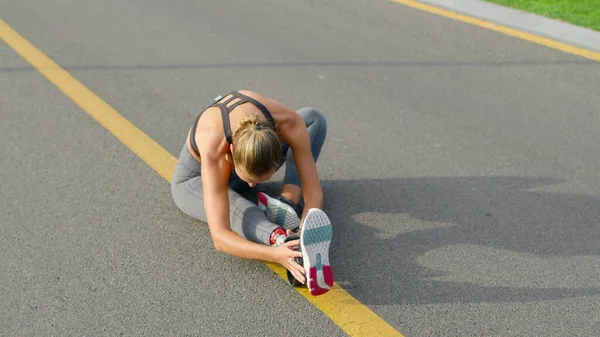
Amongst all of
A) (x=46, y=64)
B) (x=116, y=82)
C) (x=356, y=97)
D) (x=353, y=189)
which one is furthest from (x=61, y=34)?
(x=353, y=189)

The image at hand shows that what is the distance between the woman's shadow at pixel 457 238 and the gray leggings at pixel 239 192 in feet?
1.20

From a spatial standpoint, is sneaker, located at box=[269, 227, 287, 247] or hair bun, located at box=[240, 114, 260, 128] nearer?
hair bun, located at box=[240, 114, 260, 128]

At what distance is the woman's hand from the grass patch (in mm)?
5568

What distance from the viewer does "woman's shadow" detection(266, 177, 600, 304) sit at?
3855 millimetres

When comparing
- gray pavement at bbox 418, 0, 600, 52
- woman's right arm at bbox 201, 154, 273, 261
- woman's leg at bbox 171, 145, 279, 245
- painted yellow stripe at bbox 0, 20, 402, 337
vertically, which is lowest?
painted yellow stripe at bbox 0, 20, 402, 337

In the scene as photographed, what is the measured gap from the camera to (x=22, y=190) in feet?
16.2

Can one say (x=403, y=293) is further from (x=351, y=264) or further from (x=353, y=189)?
(x=353, y=189)

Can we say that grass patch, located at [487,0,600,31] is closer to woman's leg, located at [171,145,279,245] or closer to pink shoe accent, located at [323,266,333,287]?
woman's leg, located at [171,145,279,245]

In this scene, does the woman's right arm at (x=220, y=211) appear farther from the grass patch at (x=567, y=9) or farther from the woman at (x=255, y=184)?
the grass patch at (x=567, y=9)

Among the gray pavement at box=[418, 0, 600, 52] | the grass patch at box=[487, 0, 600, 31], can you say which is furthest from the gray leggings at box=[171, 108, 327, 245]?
the grass patch at box=[487, 0, 600, 31]

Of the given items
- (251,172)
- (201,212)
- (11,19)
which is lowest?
(11,19)

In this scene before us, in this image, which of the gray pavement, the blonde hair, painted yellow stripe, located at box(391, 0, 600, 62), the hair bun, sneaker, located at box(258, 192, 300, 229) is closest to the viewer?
the blonde hair

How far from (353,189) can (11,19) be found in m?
5.66

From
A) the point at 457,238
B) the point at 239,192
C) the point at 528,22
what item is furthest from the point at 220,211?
the point at 528,22
